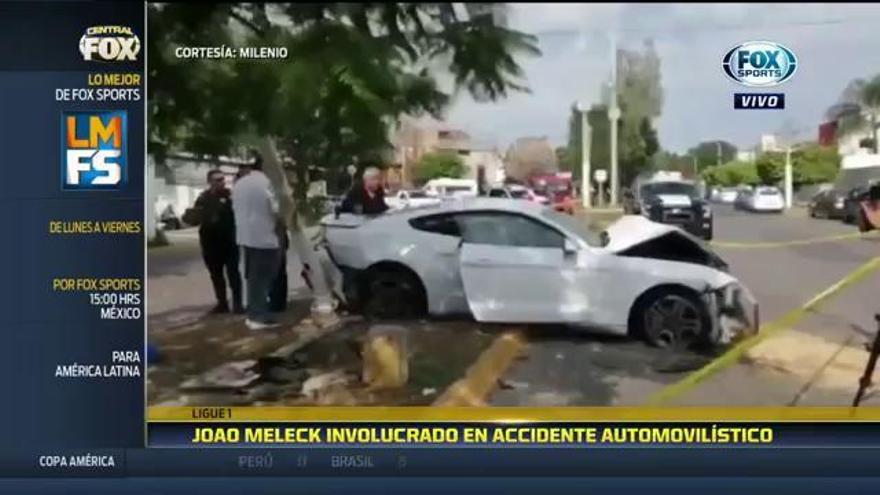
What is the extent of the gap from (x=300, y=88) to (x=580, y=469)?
5.17 ft

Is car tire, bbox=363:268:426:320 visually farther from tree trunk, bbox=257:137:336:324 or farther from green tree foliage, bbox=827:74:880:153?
green tree foliage, bbox=827:74:880:153

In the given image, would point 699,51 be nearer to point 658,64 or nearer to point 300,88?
point 658,64

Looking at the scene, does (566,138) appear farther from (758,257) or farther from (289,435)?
(289,435)

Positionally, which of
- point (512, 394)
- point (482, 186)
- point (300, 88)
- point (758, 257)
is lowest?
point (512, 394)

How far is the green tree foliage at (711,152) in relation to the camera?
378cm

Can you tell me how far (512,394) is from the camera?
12.6 feet

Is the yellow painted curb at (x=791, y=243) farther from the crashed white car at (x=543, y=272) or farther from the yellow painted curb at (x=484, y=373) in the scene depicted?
the yellow painted curb at (x=484, y=373)

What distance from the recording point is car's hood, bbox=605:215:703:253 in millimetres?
3865

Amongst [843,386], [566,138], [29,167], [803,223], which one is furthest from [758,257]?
[29,167]

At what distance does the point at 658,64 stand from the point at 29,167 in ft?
6.95

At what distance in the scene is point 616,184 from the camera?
3873mm

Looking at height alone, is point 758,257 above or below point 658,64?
below

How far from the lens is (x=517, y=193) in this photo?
153 inches

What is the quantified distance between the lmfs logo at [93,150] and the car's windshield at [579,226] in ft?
4.69
